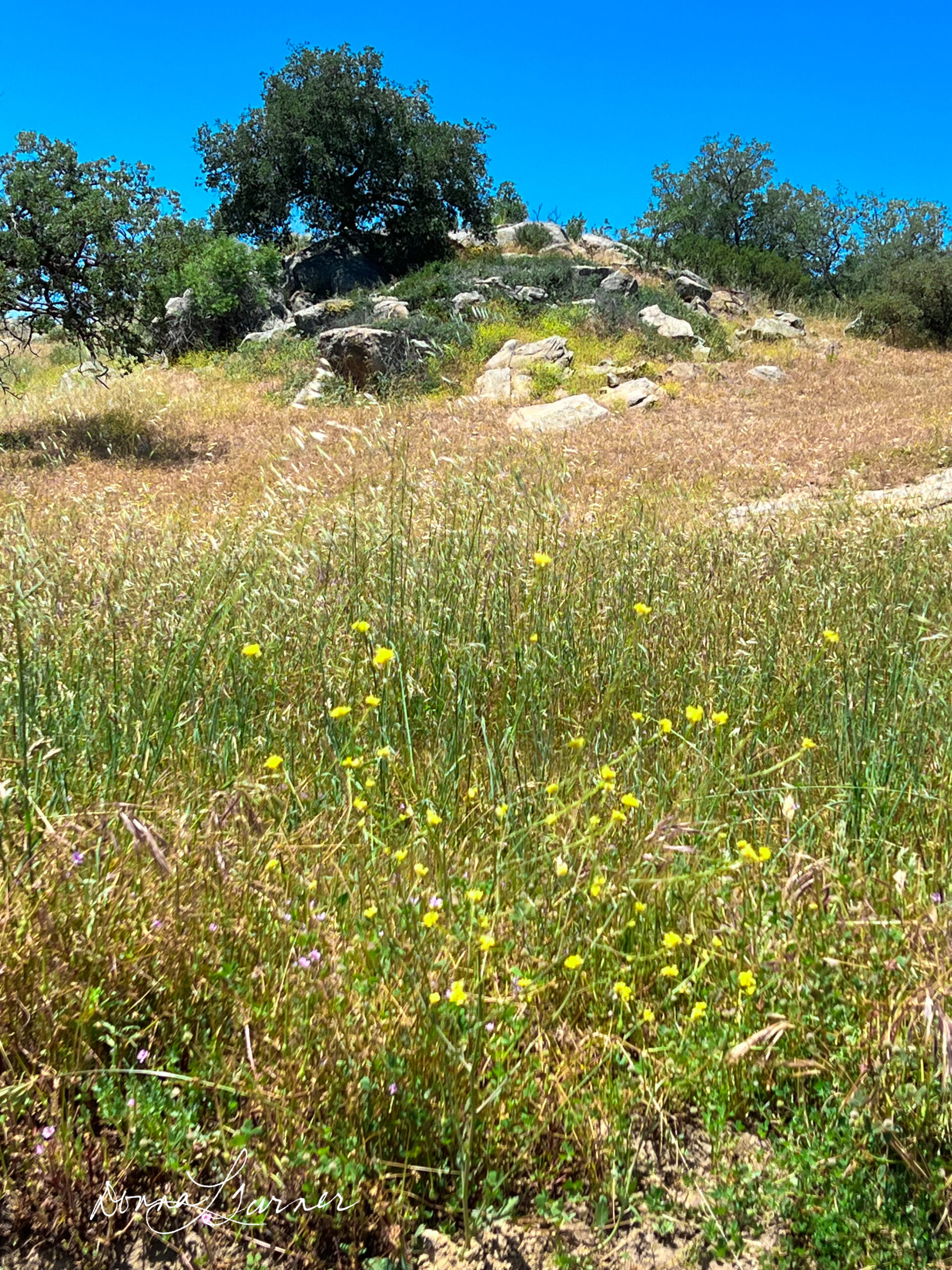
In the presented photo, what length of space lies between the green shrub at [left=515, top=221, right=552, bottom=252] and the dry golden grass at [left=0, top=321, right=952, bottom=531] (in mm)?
11718

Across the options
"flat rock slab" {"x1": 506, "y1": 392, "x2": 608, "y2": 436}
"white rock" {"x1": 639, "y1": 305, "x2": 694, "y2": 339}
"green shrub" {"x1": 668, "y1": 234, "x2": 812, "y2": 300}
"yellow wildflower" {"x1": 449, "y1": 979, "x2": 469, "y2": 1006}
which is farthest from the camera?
"green shrub" {"x1": 668, "y1": 234, "x2": 812, "y2": 300}

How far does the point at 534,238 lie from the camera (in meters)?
26.8

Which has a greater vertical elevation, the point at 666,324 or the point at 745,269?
the point at 745,269

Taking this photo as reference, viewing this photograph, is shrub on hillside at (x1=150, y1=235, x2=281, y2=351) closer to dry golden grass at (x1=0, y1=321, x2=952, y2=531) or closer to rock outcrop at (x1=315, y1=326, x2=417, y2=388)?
dry golden grass at (x1=0, y1=321, x2=952, y2=531)

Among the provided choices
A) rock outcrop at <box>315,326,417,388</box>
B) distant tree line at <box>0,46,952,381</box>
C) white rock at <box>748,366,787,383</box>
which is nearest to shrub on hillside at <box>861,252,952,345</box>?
distant tree line at <box>0,46,952,381</box>

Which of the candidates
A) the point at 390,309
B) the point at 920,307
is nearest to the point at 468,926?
the point at 390,309

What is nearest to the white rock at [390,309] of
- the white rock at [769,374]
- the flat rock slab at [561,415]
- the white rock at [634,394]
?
the white rock at [634,394]

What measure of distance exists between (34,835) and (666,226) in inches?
1533

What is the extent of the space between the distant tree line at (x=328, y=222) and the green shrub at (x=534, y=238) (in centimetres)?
116

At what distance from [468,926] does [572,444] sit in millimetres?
9251

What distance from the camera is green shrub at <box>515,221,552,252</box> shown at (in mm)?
26766

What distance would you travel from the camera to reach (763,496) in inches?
284

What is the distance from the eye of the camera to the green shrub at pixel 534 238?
26.8m

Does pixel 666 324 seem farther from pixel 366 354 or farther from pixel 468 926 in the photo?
pixel 468 926
